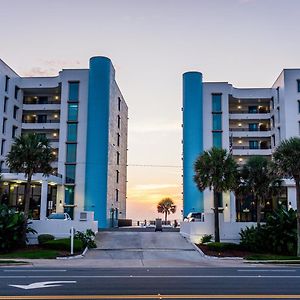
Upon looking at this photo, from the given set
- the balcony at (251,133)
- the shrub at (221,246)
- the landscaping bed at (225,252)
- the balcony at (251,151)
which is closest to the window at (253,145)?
the balcony at (251,133)

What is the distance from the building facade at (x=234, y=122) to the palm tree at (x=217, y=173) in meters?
24.1

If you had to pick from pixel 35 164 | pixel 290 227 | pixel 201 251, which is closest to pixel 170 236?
pixel 201 251

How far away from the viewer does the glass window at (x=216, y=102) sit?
6506 cm

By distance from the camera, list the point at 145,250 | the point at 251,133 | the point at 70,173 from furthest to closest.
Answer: the point at 251,133 → the point at 70,173 → the point at 145,250

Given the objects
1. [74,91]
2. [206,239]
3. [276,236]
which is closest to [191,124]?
[74,91]

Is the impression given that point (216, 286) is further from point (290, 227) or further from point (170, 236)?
point (170, 236)

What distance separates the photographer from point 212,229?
35.8 meters

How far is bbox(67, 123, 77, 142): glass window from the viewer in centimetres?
6100

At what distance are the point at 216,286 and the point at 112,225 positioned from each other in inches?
1803

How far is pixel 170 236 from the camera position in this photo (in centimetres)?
3944

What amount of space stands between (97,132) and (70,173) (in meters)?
6.81

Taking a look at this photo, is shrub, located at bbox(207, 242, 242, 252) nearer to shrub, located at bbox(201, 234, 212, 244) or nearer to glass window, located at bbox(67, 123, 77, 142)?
shrub, located at bbox(201, 234, 212, 244)

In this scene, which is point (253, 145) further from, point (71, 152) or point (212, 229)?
point (212, 229)

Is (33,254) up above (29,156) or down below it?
below
